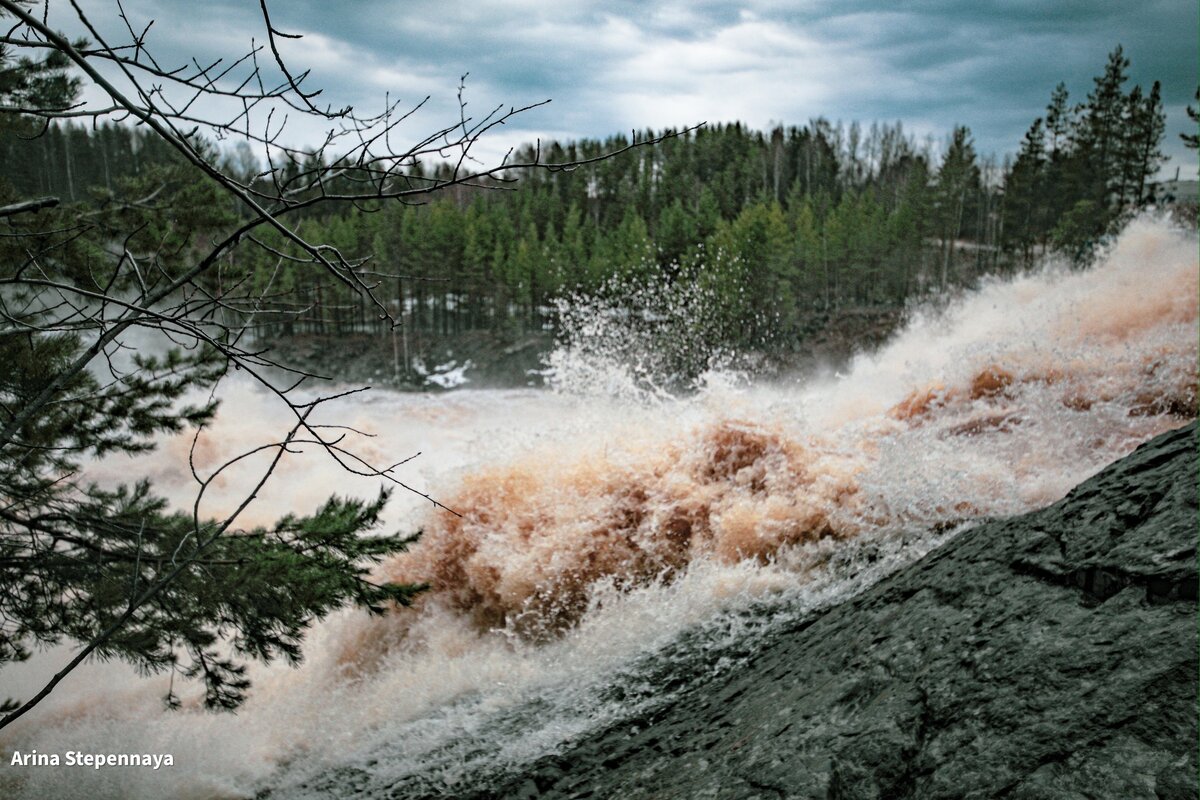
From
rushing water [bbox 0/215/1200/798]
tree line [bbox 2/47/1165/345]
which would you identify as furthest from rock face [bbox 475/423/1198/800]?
tree line [bbox 2/47/1165/345]

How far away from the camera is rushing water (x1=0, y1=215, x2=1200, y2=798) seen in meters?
4.43

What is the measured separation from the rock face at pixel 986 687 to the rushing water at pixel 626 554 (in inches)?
21.9

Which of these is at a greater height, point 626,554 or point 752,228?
point 752,228

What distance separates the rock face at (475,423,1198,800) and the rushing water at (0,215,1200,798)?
0.56 meters

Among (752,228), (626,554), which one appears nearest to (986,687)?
(626,554)

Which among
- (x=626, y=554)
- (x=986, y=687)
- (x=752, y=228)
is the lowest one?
(x=626, y=554)

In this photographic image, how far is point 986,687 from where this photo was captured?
8.02ft

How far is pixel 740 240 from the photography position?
37.5 meters

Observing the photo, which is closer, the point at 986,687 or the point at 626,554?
the point at 986,687

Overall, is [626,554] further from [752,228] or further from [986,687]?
[752,228]

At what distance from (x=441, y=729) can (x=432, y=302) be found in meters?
46.5

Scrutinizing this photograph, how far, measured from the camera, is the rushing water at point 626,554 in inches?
174

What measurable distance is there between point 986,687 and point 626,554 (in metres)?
4.01

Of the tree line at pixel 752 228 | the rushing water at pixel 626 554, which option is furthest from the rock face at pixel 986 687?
the tree line at pixel 752 228
